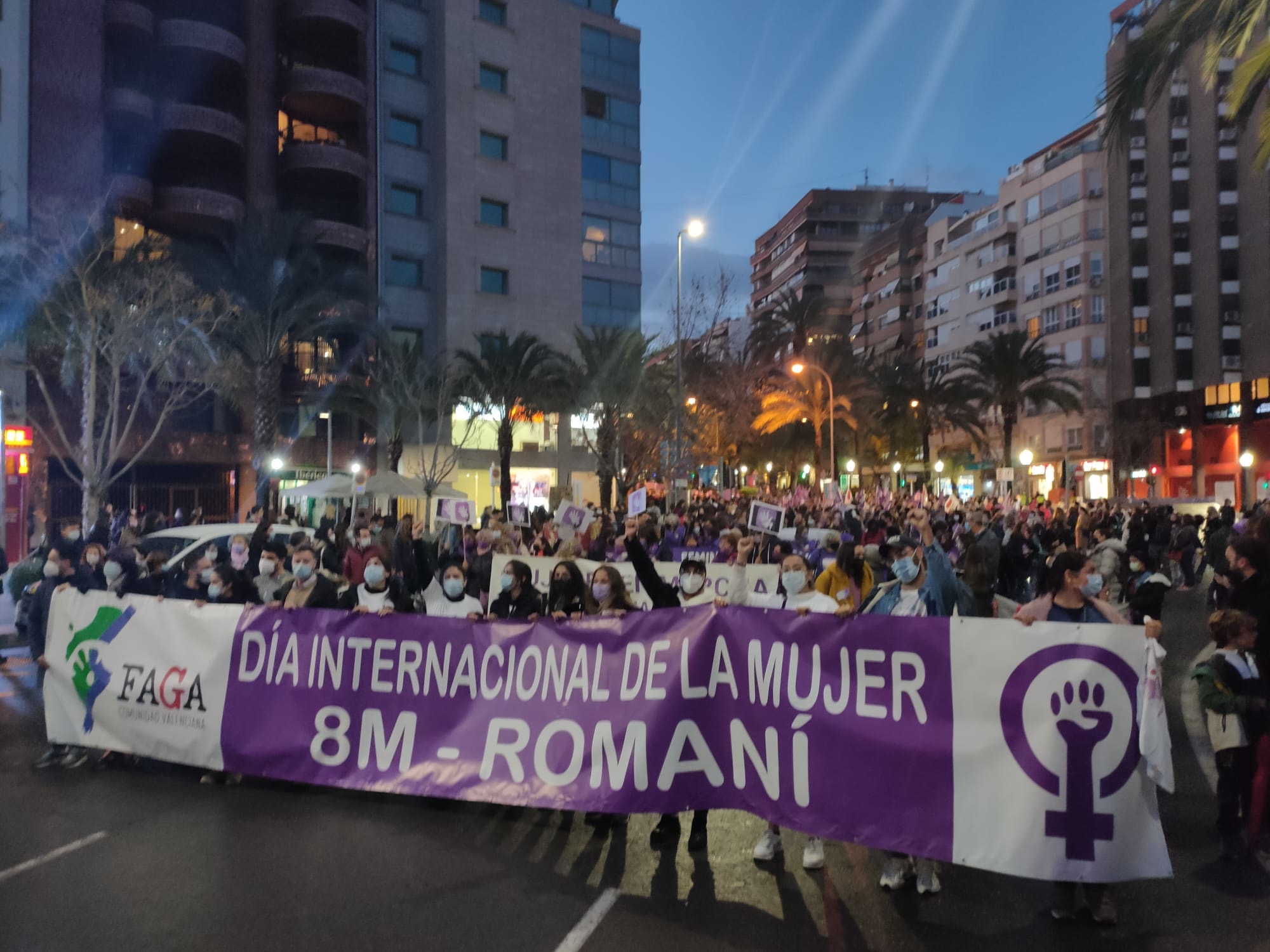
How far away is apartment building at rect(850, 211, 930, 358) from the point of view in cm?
8519

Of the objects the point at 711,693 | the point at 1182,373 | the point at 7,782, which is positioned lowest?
the point at 7,782

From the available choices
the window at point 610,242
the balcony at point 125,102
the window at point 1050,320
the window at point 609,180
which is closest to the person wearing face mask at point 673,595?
the balcony at point 125,102

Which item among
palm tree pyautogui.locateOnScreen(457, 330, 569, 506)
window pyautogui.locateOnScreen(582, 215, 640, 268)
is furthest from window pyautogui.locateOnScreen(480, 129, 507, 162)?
palm tree pyautogui.locateOnScreen(457, 330, 569, 506)

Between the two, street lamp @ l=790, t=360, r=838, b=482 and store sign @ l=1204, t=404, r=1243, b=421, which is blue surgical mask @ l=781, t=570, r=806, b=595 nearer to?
street lamp @ l=790, t=360, r=838, b=482

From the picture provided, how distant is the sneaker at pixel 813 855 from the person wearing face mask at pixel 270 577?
5.01 m

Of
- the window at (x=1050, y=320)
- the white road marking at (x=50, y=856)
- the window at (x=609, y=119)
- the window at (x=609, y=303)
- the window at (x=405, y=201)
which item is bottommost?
the white road marking at (x=50, y=856)

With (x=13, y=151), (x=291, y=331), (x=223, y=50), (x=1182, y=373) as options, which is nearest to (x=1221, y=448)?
(x=1182, y=373)

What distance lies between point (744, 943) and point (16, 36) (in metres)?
36.8

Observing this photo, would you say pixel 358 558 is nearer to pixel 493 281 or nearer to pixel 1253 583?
pixel 1253 583

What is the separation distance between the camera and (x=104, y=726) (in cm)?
685

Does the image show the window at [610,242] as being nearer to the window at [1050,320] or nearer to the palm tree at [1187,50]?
the window at [1050,320]

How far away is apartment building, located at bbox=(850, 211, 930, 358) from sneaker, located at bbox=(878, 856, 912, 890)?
7895cm

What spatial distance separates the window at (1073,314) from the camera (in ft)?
210

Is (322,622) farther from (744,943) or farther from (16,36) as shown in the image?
(16,36)
